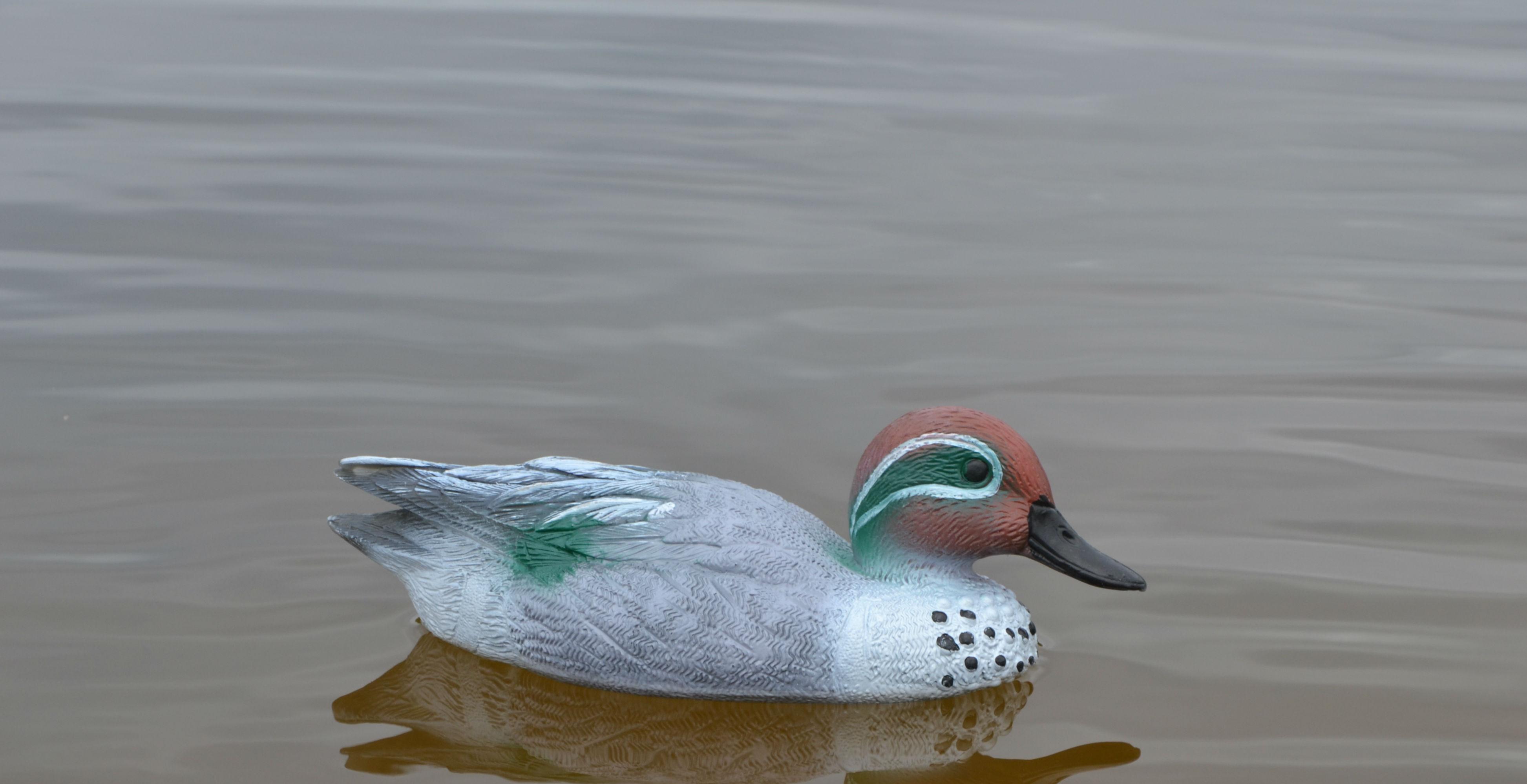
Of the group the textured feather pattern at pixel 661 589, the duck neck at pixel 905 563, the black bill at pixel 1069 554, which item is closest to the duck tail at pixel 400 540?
the textured feather pattern at pixel 661 589

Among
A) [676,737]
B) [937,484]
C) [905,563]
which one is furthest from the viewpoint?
[905,563]

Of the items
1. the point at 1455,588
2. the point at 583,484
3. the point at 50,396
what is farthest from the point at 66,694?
the point at 1455,588

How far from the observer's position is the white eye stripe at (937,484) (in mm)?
5355

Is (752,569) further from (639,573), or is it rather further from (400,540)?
(400,540)

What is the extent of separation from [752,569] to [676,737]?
573 millimetres

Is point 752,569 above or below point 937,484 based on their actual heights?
below

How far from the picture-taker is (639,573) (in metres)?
5.36

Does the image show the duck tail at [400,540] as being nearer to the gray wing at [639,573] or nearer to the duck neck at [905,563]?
the gray wing at [639,573]

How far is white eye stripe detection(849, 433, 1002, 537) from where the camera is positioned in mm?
5355

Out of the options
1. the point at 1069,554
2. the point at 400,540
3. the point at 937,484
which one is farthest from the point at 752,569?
the point at 400,540

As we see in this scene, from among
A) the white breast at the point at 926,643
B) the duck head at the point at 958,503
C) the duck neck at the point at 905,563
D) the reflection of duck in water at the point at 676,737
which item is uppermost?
the duck head at the point at 958,503

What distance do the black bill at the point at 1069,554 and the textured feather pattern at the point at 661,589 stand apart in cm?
22

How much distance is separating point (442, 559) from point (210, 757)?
965 mm

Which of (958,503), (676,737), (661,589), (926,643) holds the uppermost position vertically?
(958,503)
